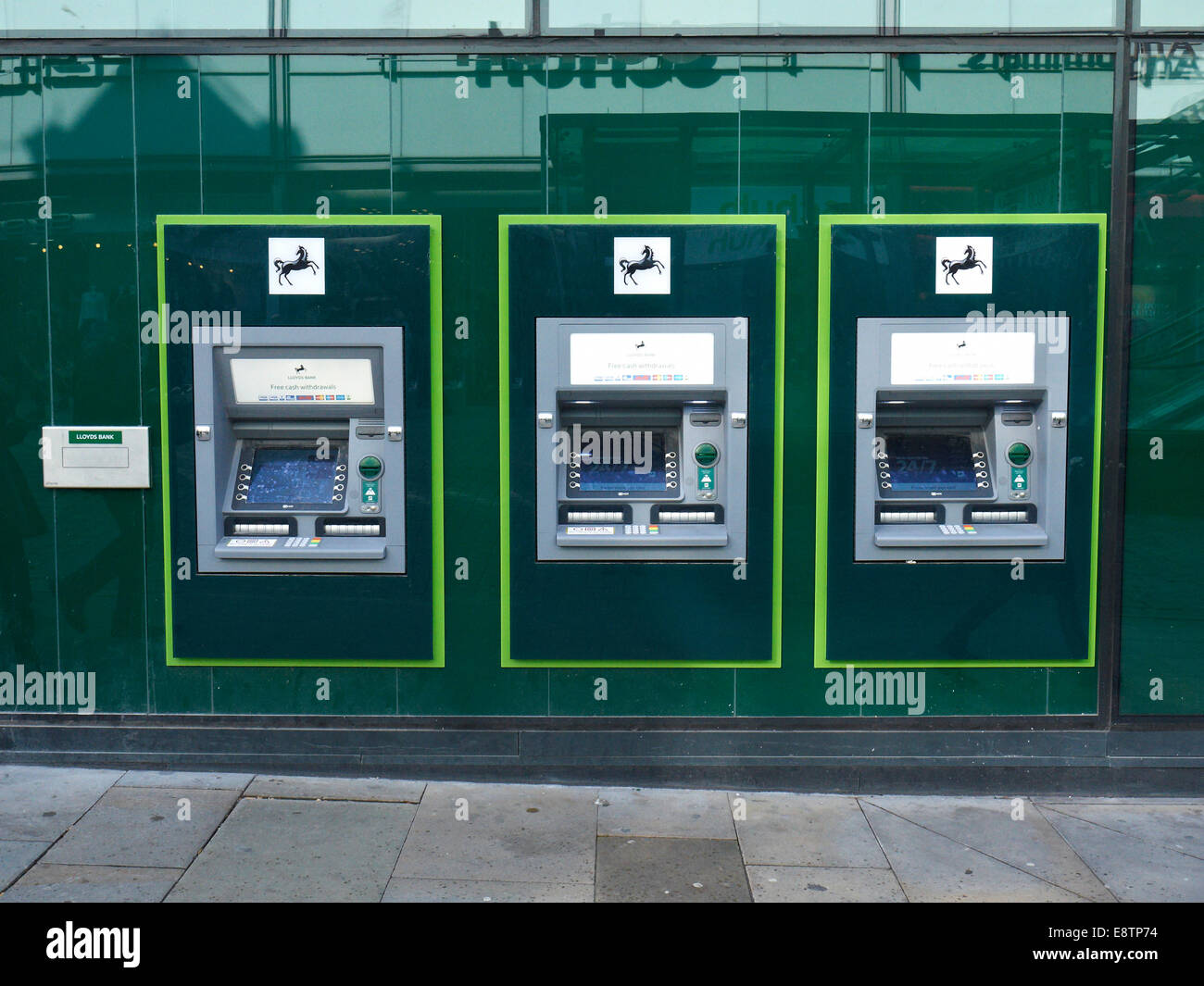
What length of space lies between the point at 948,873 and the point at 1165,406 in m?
2.56

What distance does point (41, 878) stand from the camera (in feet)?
15.1

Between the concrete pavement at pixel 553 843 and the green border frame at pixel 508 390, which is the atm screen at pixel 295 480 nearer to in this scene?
the green border frame at pixel 508 390

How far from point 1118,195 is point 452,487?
3545 millimetres

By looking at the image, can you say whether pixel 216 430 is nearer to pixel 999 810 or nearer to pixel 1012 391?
pixel 1012 391

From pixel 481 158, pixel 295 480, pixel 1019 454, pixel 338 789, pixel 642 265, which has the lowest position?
pixel 338 789

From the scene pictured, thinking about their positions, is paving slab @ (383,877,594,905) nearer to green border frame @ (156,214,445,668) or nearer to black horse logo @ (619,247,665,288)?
green border frame @ (156,214,445,668)

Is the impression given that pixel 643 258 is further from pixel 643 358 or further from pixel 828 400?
pixel 828 400

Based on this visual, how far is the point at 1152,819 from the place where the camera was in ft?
17.9

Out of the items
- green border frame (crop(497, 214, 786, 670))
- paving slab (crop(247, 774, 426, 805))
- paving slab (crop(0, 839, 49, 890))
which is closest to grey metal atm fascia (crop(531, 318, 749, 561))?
green border frame (crop(497, 214, 786, 670))

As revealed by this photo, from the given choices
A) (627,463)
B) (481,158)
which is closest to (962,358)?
(627,463)

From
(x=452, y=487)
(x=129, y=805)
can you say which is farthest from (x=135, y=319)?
(x=129, y=805)

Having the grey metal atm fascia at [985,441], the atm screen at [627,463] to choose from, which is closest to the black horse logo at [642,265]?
the atm screen at [627,463]

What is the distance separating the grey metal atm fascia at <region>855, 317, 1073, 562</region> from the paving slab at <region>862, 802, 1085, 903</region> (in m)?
1.33

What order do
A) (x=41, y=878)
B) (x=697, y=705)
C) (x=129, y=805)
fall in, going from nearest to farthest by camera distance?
(x=41, y=878) → (x=129, y=805) → (x=697, y=705)
